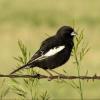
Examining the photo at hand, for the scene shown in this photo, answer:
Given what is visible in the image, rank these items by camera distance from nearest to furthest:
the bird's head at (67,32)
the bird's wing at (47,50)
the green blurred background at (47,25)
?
the bird's wing at (47,50) < the bird's head at (67,32) < the green blurred background at (47,25)

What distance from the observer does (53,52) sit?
1026 cm

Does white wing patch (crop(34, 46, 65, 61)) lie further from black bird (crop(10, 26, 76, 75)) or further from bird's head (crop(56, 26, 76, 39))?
bird's head (crop(56, 26, 76, 39))

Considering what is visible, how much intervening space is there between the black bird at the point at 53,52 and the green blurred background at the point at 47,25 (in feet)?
21.0

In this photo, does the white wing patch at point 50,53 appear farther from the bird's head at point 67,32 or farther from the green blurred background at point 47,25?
the green blurred background at point 47,25

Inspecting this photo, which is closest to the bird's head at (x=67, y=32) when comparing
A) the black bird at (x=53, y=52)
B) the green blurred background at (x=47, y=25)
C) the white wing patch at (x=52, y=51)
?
the black bird at (x=53, y=52)

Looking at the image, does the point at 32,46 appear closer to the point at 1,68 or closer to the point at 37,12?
the point at 1,68

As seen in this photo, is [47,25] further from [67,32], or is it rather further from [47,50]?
[47,50]

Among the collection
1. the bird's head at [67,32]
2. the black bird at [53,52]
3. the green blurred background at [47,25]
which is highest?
the bird's head at [67,32]

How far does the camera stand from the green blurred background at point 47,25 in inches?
782

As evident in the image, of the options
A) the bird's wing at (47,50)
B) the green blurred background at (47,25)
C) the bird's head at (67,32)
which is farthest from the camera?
the green blurred background at (47,25)

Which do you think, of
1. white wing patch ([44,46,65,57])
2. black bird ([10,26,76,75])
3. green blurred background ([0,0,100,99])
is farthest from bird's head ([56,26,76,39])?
green blurred background ([0,0,100,99])

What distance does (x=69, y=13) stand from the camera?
29547mm

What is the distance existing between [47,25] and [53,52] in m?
17.0

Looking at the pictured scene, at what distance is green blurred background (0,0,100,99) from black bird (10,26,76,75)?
6.40 metres
